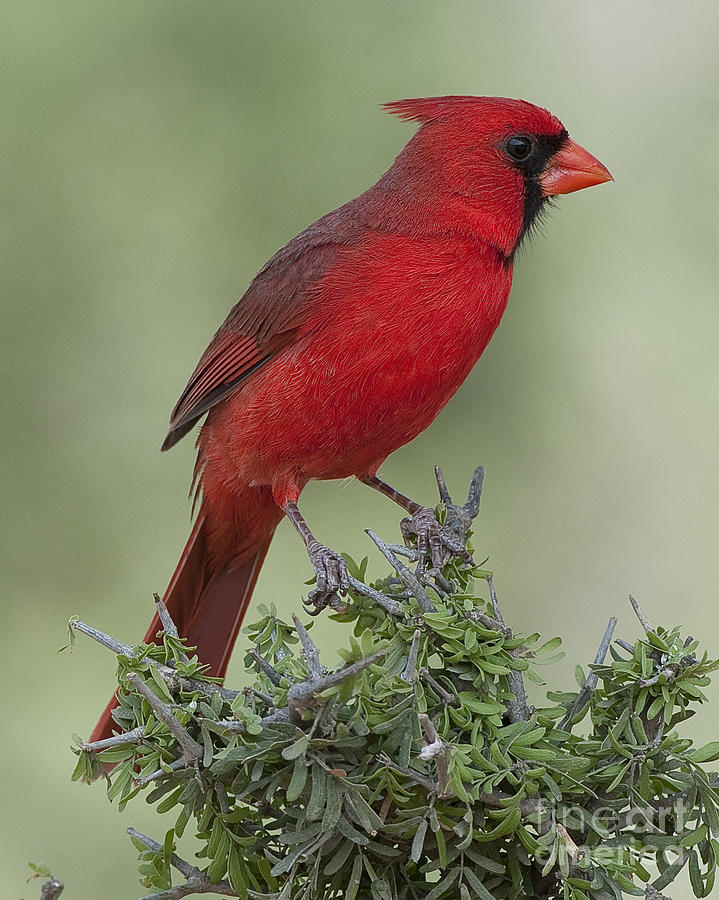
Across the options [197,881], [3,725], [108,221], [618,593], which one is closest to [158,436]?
[108,221]

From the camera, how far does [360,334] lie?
2.03 meters

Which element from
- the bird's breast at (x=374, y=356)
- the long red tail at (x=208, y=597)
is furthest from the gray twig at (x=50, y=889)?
the bird's breast at (x=374, y=356)

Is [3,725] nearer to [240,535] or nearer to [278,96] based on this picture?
[240,535]

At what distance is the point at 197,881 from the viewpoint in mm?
1349

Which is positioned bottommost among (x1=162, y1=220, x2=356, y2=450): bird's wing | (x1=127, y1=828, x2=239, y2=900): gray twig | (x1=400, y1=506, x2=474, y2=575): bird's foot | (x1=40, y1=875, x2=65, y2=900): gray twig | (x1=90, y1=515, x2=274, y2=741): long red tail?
(x1=40, y1=875, x2=65, y2=900): gray twig

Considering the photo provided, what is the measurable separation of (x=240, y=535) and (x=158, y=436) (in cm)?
105

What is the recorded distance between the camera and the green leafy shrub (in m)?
1.24

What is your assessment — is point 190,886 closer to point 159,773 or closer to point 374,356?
point 159,773

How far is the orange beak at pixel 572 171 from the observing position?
222cm

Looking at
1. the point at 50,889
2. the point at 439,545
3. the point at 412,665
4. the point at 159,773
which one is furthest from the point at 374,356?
the point at 50,889

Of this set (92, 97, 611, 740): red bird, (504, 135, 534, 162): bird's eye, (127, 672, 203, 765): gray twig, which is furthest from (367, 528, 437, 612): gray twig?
(504, 135, 534, 162): bird's eye

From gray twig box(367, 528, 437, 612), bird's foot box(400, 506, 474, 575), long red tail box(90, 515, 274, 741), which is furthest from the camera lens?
long red tail box(90, 515, 274, 741)

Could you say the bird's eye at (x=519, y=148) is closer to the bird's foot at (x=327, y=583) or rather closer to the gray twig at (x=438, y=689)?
the bird's foot at (x=327, y=583)

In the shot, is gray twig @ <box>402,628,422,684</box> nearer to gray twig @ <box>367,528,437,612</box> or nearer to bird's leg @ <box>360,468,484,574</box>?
gray twig @ <box>367,528,437,612</box>
